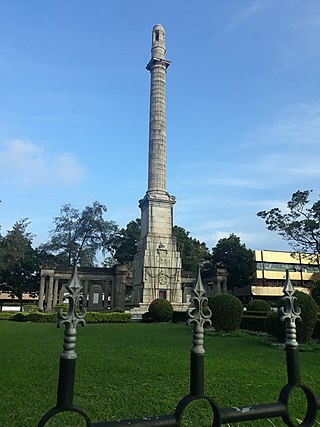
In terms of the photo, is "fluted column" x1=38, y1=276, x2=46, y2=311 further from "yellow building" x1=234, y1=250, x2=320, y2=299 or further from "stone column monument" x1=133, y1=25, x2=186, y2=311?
"yellow building" x1=234, y1=250, x2=320, y2=299

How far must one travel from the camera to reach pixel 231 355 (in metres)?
10.2

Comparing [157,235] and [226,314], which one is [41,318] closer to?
[157,235]

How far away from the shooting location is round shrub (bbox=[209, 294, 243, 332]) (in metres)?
16.8

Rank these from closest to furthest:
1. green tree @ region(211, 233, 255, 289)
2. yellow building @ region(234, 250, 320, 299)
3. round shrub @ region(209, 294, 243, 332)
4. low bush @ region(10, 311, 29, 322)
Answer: round shrub @ region(209, 294, 243, 332) < low bush @ region(10, 311, 29, 322) < green tree @ region(211, 233, 255, 289) < yellow building @ region(234, 250, 320, 299)

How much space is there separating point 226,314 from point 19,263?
109 feet

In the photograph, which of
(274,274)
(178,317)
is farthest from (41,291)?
(274,274)

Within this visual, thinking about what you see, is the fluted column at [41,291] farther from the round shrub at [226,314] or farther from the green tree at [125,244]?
the round shrub at [226,314]

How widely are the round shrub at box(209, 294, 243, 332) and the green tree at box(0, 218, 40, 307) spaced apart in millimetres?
30791

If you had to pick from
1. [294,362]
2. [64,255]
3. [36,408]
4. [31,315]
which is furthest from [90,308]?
[294,362]

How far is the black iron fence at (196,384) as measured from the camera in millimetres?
1352

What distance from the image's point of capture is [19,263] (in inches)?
1709

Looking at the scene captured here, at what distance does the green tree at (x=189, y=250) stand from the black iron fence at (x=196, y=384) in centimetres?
4882

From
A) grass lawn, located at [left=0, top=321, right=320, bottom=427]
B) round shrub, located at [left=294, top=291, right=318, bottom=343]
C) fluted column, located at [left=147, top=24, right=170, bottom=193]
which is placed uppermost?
fluted column, located at [left=147, top=24, right=170, bottom=193]

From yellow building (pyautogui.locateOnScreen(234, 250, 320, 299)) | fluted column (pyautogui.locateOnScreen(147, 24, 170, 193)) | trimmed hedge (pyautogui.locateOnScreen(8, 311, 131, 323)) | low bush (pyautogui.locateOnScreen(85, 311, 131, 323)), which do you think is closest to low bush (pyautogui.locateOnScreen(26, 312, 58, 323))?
trimmed hedge (pyautogui.locateOnScreen(8, 311, 131, 323))
